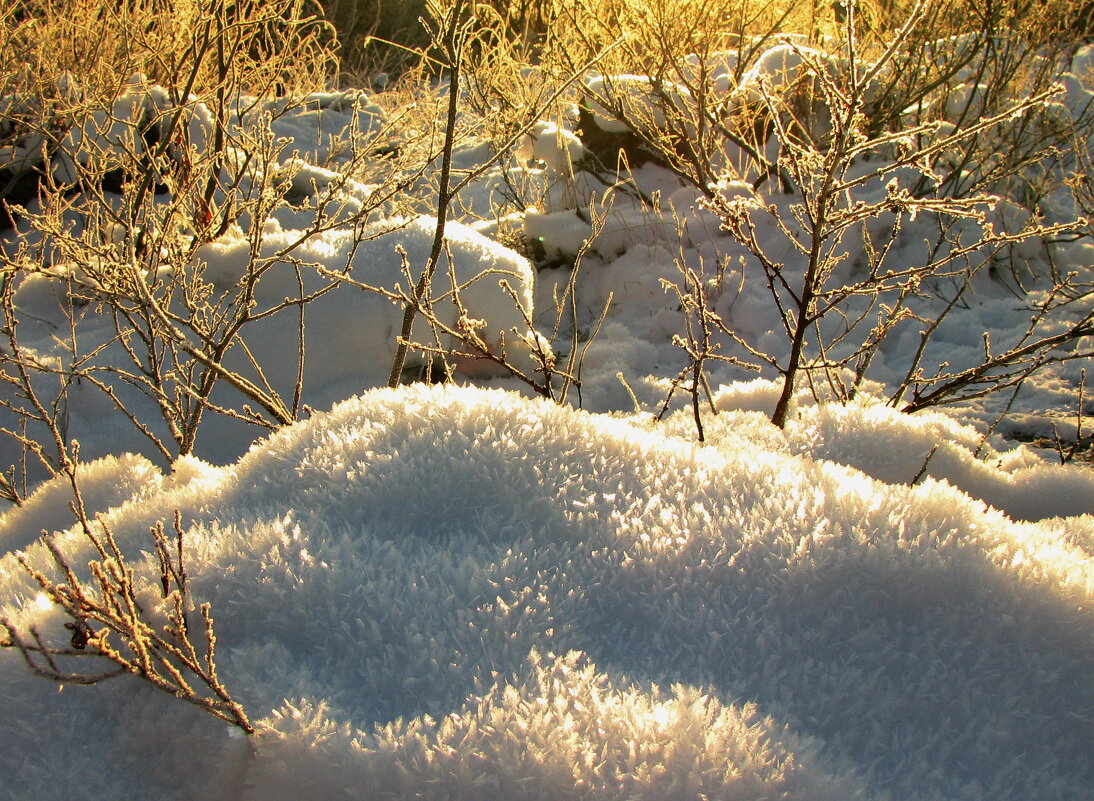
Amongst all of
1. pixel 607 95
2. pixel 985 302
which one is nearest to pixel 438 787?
pixel 985 302

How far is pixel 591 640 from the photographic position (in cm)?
76

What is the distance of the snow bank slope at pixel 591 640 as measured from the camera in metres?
0.64

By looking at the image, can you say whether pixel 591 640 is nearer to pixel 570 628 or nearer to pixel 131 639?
pixel 570 628

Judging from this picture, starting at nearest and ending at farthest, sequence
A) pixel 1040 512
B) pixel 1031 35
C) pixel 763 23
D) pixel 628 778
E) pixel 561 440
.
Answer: pixel 628 778
pixel 561 440
pixel 1040 512
pixel 1031 35
pixel 763 23

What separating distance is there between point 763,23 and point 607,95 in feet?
7.11

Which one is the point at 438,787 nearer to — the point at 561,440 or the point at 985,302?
the point at 561,440

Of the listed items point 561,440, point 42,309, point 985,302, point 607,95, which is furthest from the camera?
point 607,95

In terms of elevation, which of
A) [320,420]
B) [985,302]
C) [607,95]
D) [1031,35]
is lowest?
[320,420]

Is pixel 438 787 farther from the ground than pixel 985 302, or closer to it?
closer to it

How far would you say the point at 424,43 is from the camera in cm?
1416

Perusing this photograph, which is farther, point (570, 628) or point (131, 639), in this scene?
point (570, 628)

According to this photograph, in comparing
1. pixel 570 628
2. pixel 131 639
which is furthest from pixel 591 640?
pixel 131 639

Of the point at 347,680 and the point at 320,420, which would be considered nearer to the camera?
the point at 347,680

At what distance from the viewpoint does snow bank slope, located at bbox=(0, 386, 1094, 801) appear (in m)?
0.64
